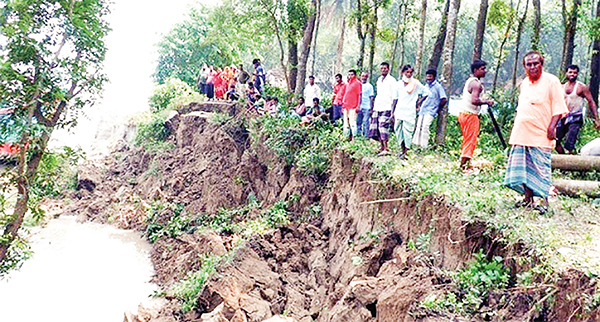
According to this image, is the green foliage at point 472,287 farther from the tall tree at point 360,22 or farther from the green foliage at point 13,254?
the tall tree at point 360,22

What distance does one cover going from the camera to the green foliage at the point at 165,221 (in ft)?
49.1

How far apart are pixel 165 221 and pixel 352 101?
817cm

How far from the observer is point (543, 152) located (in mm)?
5316

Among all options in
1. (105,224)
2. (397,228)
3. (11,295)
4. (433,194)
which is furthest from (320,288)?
(105,224)

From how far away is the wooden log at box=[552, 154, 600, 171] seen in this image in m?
7.06

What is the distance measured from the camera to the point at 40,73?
7320mm

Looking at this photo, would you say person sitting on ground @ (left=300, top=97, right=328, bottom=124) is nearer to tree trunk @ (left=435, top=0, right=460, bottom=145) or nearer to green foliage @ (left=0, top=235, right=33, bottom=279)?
tree trunk @ (left=435, top=0, right=460, bottom=145)

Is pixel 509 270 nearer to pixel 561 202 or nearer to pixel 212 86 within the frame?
pixel 561 202

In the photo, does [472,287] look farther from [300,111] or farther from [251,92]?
[251,92]

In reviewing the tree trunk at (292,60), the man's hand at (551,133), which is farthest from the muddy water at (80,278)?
the man's hand at (551,133)

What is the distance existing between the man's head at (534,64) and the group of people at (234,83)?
12036mm

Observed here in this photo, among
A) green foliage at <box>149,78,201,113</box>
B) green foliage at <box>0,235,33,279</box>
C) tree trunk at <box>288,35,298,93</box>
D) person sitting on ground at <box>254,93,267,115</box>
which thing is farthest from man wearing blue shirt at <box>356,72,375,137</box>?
green foliage at <box>149,78,201,113</box>

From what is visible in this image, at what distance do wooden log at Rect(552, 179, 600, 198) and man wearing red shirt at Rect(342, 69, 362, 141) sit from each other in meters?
4.89

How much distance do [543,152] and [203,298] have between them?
5892mm
